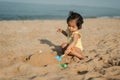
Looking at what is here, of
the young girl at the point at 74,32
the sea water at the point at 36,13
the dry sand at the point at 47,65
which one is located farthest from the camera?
the sea water at the point at 36,13

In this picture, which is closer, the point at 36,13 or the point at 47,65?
the point at 47,65

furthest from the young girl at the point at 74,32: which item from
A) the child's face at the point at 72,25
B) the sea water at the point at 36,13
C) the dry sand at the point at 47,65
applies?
the sea water at the point at 36,13

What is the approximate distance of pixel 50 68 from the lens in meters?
3.84

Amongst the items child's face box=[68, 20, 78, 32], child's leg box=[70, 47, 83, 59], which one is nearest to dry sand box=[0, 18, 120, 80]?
child's leg box=[70, 47, 83, 59]

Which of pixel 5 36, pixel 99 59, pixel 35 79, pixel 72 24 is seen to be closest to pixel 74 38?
pixel 72 24

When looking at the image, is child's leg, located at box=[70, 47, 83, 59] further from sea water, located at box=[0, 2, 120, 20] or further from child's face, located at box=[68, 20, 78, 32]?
sea water, located at box=[0, 2, 120, 20]

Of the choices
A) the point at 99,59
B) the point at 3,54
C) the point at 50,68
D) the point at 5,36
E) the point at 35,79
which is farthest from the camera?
the point at 5,36

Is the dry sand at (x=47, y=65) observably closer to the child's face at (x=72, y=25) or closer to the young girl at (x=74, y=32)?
the young girl at (x=74, y=32)

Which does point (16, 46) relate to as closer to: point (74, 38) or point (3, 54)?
point (3, 54)

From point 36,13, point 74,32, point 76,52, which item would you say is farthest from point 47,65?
point 36,13

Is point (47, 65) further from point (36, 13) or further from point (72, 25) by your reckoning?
point (36, 13)

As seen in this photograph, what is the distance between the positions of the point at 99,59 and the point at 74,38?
0.73 meters

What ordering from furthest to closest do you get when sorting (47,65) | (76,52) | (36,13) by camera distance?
1. (36,13)
2. (76,52)
3. (47,65)

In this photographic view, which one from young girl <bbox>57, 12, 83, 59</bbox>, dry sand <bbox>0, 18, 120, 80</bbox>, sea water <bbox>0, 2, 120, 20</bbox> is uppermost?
young girl <bbox>57, 12, 83, 59</bbox>
